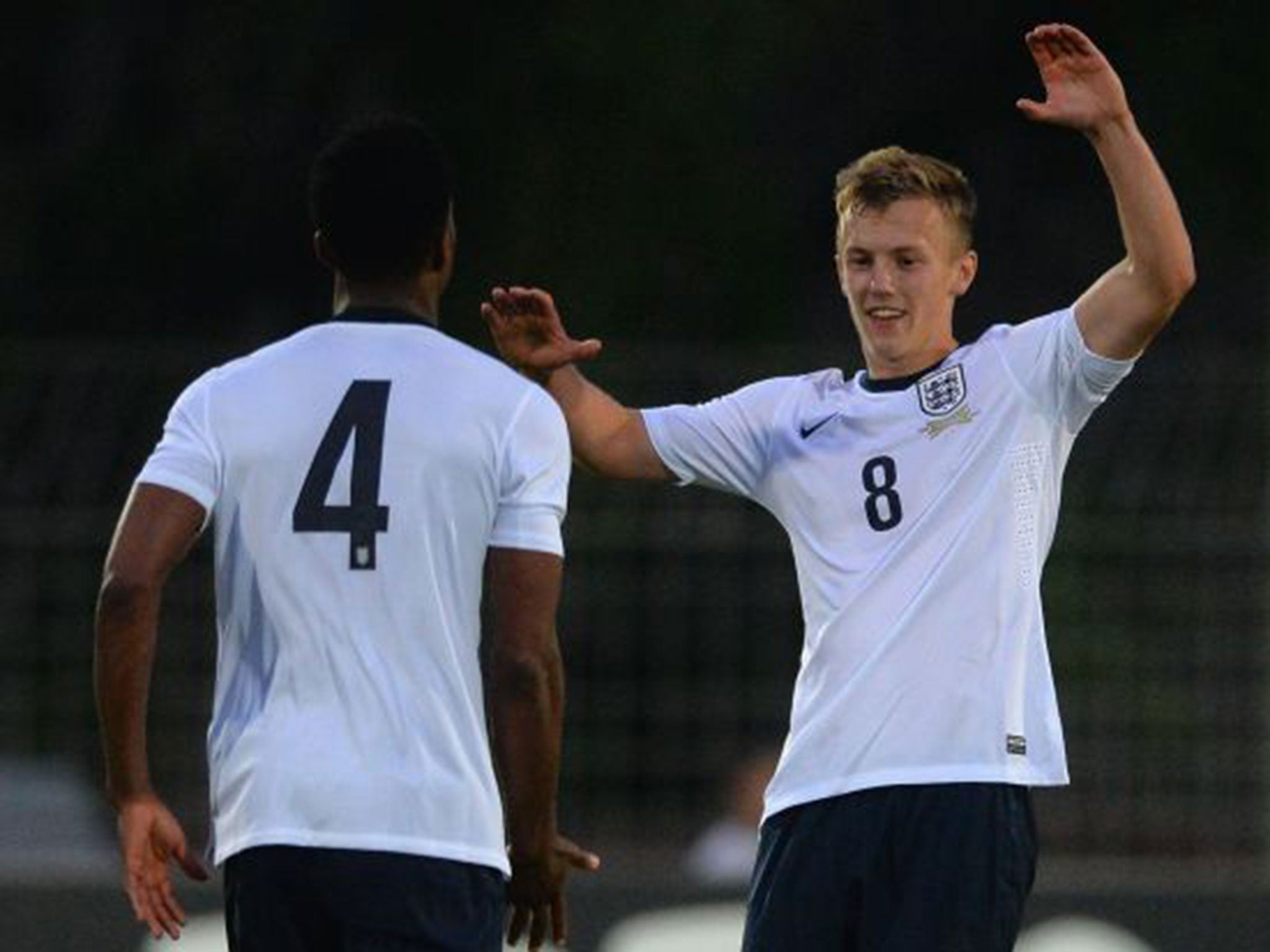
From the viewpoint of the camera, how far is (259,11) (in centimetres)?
1734

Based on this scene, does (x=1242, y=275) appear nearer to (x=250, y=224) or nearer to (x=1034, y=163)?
(x=1034, y=163)


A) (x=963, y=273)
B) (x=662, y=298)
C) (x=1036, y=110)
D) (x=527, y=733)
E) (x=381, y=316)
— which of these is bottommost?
(x=527, y=733)

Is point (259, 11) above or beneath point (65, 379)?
above

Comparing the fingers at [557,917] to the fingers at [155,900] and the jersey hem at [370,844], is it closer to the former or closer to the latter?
the jersey hem at [370,844]

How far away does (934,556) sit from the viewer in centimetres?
640

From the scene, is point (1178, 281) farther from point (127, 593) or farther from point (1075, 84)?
point (127, 593)

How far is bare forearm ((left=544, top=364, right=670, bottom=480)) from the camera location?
687 cm

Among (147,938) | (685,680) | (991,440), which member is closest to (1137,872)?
(685,680)

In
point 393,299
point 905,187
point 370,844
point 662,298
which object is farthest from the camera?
point 662,298

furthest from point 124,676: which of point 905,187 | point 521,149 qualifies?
point 521,149

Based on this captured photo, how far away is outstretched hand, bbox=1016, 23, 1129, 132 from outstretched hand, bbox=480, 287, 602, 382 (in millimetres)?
915

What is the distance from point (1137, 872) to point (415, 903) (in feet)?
19.2

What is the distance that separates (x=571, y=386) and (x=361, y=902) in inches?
61.0

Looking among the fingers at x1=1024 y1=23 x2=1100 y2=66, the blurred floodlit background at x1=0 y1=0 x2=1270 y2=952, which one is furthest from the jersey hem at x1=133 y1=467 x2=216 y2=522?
the blurred floodlit background at x1=0 y1=0 x2=1270 y2=952
